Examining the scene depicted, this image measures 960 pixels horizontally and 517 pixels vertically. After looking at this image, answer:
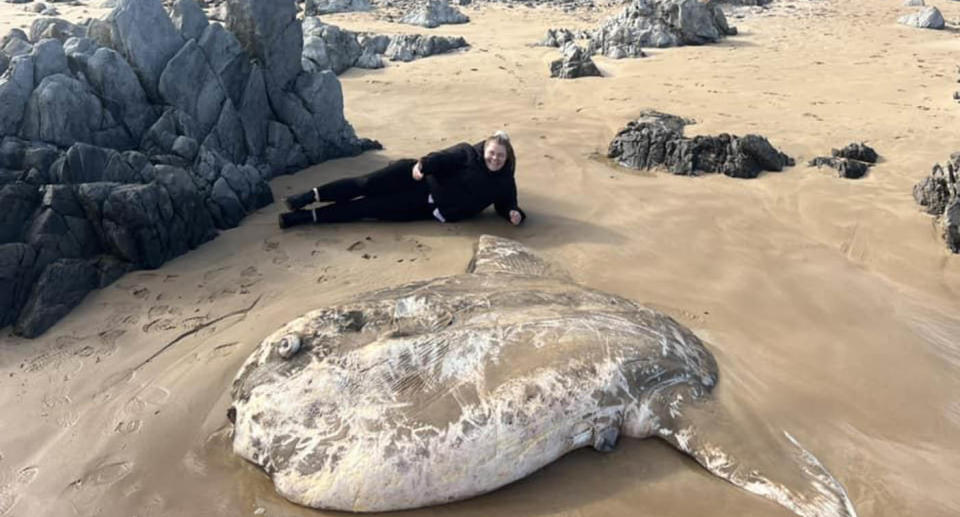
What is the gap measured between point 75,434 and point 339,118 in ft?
17.7

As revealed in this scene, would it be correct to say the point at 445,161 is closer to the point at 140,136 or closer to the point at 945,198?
the point at 140,136

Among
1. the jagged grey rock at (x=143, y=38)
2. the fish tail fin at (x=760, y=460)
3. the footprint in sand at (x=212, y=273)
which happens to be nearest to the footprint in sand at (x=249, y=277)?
the footprint in sand at (x=212, y=273)

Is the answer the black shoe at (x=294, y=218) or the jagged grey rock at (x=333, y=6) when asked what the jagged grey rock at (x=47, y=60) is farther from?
the jagged grey rock at (x=333, y=6)

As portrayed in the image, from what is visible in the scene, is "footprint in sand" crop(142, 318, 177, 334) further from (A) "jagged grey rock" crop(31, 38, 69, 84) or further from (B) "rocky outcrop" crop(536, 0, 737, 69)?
(B) "rocky outcrop" crop(536, 0, 737, 69)

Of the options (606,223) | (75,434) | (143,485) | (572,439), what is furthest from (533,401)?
(606,223)

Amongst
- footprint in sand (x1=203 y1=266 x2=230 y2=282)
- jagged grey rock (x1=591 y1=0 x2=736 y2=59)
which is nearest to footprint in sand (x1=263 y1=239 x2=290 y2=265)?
footprint in sand (x1=203 y1=266 x2=230 y2=282)

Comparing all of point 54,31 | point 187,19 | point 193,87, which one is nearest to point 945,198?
point 193,87

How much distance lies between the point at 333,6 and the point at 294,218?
58.6 ft

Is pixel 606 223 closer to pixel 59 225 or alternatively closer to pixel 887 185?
pixel 887 185

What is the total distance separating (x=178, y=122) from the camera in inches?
256

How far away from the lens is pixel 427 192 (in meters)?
6.36

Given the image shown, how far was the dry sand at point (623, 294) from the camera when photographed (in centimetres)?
340

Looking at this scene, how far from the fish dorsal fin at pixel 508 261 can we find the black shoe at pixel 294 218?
1.72m

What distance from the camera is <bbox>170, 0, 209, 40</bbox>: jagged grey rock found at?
276 inches
